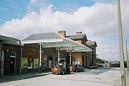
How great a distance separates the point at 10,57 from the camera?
91.5ft

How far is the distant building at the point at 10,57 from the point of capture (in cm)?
2611

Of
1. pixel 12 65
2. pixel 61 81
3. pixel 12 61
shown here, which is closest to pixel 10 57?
pixel 12 61

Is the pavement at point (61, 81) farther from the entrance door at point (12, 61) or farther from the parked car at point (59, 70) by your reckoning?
the parked car at point (59, 70)

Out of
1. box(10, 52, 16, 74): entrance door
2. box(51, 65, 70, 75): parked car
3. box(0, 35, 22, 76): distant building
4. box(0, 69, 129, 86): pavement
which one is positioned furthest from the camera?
box(51, 65, 70, 75): parked car

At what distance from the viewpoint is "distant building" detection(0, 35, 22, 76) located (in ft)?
85.7

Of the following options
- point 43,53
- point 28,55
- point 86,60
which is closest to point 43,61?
point 43,53

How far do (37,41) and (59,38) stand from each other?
12.0ft

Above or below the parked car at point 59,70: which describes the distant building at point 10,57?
above

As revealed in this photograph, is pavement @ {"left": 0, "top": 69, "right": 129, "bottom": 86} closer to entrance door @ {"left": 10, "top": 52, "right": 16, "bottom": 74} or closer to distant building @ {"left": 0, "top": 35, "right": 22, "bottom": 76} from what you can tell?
distant building @ {"left": 0, "top": 35, "right": 22, "bottom": 76}

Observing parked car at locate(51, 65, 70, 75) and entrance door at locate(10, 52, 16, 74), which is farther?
parked car at locate(51, 65, 70, 75)

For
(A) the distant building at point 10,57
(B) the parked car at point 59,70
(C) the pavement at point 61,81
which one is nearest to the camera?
(C) the pavement at point 61,81

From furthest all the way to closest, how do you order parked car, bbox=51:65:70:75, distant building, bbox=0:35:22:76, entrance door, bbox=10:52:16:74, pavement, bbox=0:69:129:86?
parked car, bbox=51:65:70:75
entrance door, bbox=10:52:16:74
distant building, bbox=0:35:22:76
pavement, bbox=0:69:129:86

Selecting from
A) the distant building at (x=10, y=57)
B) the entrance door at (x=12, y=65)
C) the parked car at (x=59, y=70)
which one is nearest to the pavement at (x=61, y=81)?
the distant building at (x=10, y=57)

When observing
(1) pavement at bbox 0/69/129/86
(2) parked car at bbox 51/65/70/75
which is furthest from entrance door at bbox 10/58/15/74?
(2) parked car at bbox 51/65/70/75
